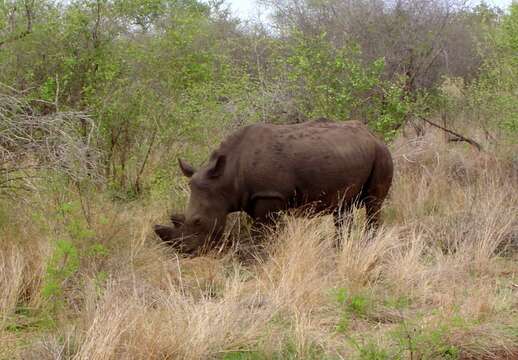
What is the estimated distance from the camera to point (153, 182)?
10141 millimetres

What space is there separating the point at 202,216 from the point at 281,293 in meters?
2.04

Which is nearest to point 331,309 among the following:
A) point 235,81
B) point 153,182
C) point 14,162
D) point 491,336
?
point 491,336

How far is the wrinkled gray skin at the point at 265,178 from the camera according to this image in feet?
26.3

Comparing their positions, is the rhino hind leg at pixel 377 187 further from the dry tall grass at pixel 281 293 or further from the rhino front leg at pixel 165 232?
the rhino front leg at pixel 165 232

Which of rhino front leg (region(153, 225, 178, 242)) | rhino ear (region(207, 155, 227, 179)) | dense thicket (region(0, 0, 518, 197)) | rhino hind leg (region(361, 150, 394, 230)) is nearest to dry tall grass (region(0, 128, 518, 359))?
rhino front leg (region(153, 225, 178, 242))

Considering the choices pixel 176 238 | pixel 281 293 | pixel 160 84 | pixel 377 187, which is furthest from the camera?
pixel 160 84

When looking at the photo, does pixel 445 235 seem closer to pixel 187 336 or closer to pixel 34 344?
pixel 187 336

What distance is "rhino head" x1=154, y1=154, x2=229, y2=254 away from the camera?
26.1ft

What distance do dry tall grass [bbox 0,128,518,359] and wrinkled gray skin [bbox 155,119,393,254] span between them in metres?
0.27

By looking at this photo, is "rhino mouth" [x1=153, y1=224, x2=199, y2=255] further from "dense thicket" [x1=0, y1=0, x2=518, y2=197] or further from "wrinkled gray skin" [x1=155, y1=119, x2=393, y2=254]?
"dense thicket" [x1=0, y1=0, x2=518, y2=197]

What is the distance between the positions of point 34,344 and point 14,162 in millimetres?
2548

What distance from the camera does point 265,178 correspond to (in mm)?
7996

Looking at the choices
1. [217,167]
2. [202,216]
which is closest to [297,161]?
[217,167]

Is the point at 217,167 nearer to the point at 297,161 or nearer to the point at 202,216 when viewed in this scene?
the point at 202,216
